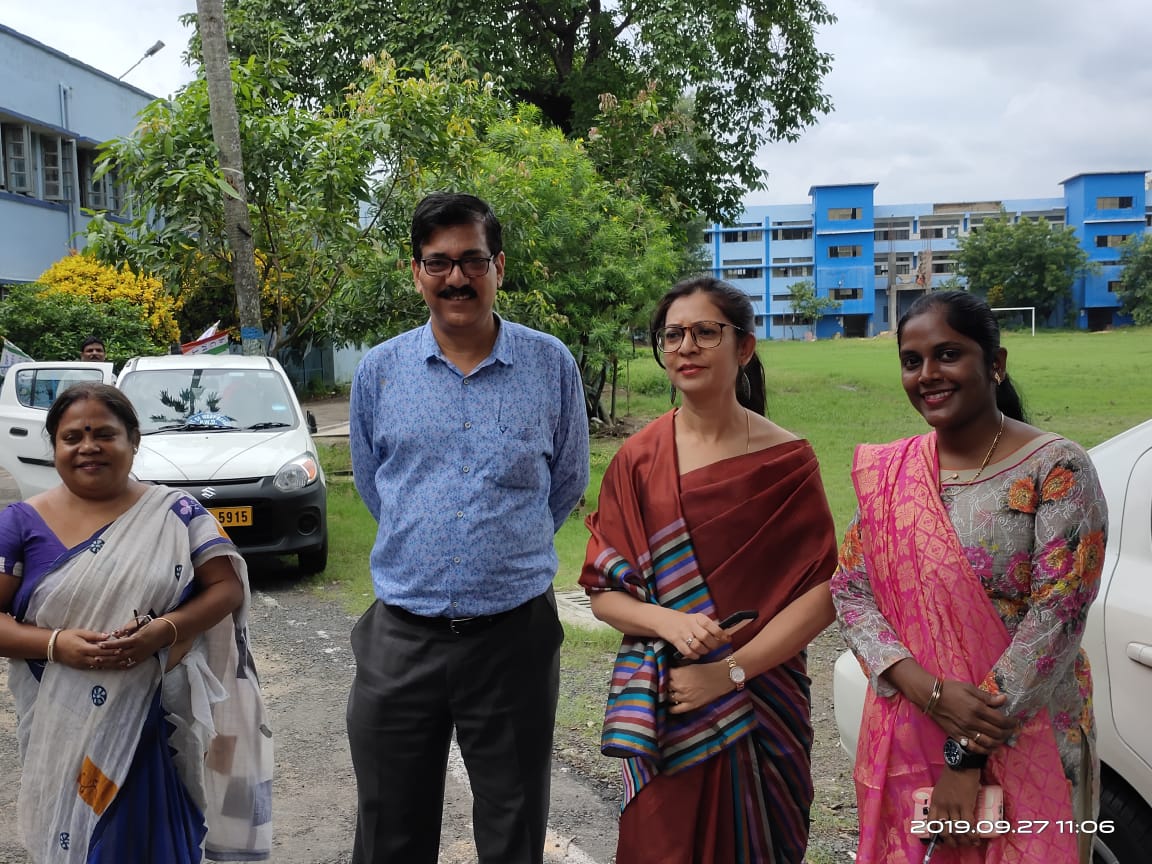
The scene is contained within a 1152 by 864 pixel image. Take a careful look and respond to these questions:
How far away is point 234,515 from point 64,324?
33.6 feet

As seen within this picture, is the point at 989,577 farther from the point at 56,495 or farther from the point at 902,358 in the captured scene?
the point at 56,495

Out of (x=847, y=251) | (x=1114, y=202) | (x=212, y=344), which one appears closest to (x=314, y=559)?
(x=212, y=344)

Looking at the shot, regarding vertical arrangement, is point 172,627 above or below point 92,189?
below

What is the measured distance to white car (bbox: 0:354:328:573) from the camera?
7.42 m

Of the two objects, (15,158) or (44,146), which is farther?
(44,146)

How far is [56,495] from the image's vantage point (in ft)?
9.19

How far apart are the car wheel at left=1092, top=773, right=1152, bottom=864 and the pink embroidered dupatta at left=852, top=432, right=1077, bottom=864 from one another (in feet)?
2.13

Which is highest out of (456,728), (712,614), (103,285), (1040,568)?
(103,285)

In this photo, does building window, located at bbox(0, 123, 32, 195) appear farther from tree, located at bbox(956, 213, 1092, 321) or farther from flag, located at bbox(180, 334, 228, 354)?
tree, located at bbox(956, 213, 1092, 321)

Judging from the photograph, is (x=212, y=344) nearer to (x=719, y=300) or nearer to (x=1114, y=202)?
(x=719, y=300)

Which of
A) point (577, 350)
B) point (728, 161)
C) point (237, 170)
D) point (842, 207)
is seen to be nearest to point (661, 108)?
point (728, 161)

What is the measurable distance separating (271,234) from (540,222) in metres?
2.96

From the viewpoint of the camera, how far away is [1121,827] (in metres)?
2.69

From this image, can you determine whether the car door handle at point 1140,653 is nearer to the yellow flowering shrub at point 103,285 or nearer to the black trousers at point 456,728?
the black trousers at point 456,728
